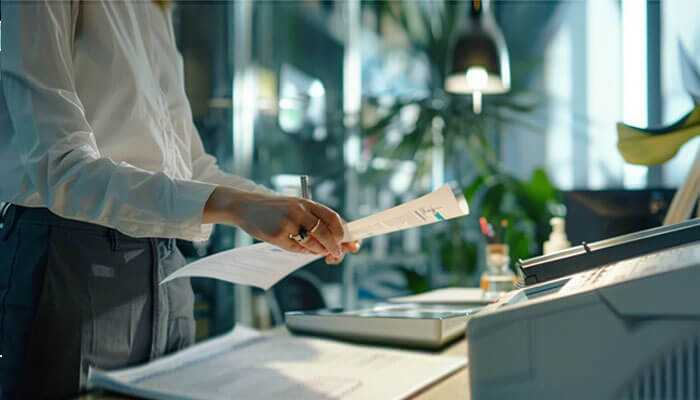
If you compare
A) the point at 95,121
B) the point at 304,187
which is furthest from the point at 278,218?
the point at 95,121

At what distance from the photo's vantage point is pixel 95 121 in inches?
43.5

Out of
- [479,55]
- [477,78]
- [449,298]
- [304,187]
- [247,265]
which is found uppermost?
[479,55]

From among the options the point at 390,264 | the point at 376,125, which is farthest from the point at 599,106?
the point at 390,264

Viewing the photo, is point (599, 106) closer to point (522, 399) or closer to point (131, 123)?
point (131, 123)

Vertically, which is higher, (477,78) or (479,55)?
(479,55)

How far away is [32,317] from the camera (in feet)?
3.47

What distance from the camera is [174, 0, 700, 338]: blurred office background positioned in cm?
436

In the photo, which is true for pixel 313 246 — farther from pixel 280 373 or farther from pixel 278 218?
pixel 280 373

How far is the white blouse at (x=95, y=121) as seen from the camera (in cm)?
87

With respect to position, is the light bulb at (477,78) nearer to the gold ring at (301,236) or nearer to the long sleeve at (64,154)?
the long sleeve at (64,154)

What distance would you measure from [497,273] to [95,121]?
1.00 m

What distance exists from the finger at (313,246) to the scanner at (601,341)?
29 cm

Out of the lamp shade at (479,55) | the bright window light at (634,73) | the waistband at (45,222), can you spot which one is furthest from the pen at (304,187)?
the bright window light at (634,73)

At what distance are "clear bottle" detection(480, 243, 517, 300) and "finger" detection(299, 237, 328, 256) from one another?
0.79 m
